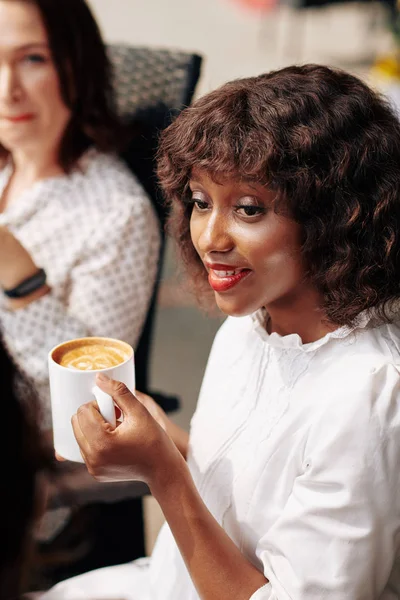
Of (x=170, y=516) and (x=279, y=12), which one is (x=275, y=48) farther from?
(x=170, y=516)

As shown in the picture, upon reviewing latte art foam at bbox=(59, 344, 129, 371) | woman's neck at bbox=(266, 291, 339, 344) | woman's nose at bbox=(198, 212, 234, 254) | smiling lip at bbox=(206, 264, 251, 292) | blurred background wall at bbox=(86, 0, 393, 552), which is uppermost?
woman's nose at bbox=(198, 212, 234, 254)

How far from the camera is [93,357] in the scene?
1.03m

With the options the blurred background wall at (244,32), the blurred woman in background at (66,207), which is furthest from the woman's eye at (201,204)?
the blurred background wall at (244,32)

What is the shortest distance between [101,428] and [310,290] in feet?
1.03

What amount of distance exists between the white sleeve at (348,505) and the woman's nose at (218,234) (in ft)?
0.75

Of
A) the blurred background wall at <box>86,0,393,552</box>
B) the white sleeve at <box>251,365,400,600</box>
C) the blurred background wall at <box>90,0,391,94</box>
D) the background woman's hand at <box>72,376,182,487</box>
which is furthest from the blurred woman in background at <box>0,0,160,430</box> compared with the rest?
the blurred background wall at <box>90,0,391,94</box>

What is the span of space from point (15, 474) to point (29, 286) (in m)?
0.88

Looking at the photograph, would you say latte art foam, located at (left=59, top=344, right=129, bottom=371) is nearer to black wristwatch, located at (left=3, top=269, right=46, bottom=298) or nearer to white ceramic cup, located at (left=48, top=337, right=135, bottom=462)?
white ceramic cup, located at (left=48, top=337, right=135, bottom=462)

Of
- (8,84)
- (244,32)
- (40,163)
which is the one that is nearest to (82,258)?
(40,163)

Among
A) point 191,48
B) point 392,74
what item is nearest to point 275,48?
point 191,48

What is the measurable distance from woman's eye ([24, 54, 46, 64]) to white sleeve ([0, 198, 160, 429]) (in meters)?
0.35

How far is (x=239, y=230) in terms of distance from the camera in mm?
906

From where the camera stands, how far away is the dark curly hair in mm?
863

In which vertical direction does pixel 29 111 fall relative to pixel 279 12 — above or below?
above
